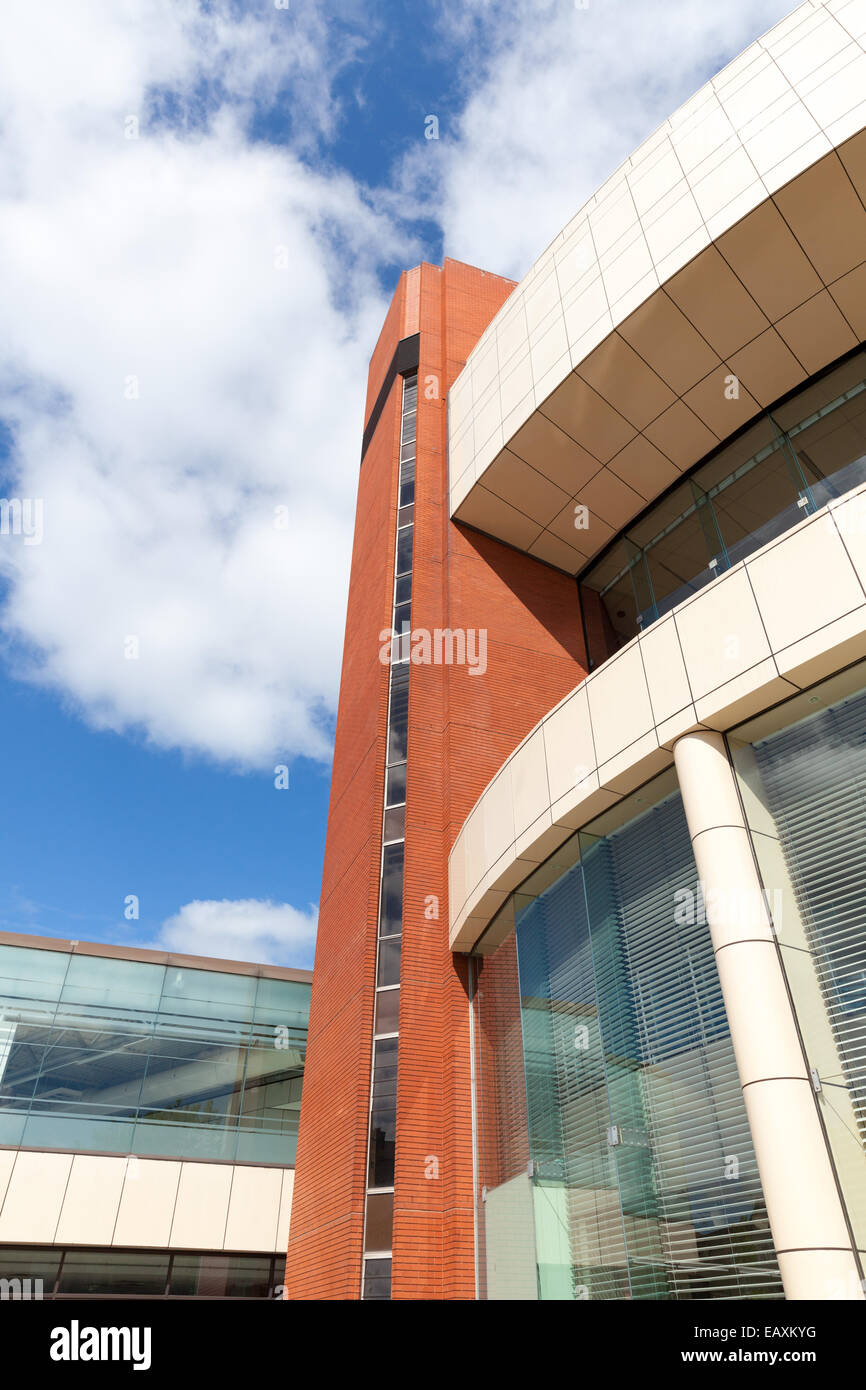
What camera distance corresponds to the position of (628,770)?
10.0 metres

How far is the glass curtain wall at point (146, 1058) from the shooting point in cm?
1673

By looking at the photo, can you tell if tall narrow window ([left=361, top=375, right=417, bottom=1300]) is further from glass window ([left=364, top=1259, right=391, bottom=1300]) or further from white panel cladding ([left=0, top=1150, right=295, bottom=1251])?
white panel cladding ([left=0, top=1150, right=295, bottom=1251])

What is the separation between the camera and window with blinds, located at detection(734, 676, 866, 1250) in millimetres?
7129

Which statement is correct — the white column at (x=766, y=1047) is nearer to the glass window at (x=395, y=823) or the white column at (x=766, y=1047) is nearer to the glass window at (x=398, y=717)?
the glass window at (x=395, y=823)

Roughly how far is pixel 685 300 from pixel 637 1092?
437 inches

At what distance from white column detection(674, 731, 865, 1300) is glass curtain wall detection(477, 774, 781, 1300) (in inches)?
22.7

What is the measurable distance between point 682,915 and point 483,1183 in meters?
5.22

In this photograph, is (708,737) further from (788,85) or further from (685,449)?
(788,85)

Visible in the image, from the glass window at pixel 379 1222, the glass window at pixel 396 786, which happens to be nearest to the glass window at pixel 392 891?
the glass window at pixel 396 786

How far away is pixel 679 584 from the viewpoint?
14203 mm

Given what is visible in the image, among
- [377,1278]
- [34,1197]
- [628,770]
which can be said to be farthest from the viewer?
[34,1197]

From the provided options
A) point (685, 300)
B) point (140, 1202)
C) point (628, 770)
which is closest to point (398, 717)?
point (628, 770)

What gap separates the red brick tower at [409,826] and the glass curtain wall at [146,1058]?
3.50 m

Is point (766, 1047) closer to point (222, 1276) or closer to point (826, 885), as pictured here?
point (826, 885)
